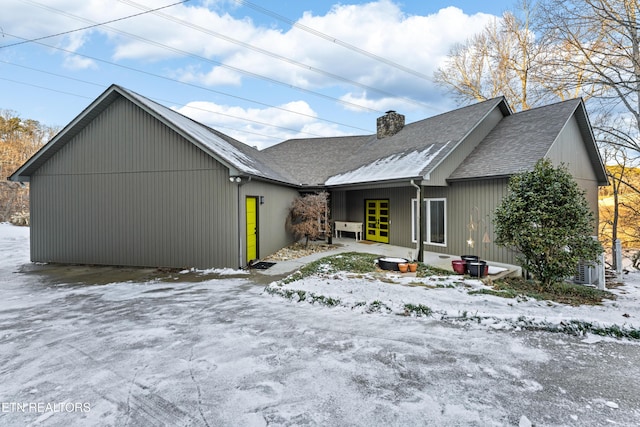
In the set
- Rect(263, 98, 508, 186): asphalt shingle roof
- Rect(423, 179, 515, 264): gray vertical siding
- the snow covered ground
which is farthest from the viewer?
Rect(263, 98, 508, 186): asphalt shingle roof

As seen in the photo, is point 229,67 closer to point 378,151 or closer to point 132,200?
point 378,151

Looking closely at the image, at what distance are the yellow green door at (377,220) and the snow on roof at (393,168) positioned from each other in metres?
1.53

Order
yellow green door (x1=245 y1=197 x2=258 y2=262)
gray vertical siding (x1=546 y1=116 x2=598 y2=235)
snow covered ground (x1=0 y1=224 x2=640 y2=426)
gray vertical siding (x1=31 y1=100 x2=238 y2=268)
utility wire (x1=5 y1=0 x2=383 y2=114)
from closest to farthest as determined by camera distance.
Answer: snow covered ground (x1=0 y1=224 x2=640 y2=426), gray vertical siding (x1=31 y1=100 x2=238 y2=268), yellow green door (x1=245 y1=197 x2=258 y2=262), gray vertical siding (x1=546 y1=116 x2=598 y2=235), utility wire (x1=5 y1=0 x2=383 y2=114)

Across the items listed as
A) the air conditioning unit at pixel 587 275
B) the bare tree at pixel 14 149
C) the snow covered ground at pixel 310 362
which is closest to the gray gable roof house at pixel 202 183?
the air conditioning unit at pixel 587 275

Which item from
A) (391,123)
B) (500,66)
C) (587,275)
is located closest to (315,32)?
(391,123)

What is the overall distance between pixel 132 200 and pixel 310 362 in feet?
25.2

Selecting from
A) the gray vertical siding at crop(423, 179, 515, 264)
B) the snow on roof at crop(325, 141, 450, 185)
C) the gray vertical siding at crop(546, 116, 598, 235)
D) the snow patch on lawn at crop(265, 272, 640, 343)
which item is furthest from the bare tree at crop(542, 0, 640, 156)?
the snow patch on lawn at crop(265, 272, 640, 343)

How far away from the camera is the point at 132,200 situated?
8.54 metres

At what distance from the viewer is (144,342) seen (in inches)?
145

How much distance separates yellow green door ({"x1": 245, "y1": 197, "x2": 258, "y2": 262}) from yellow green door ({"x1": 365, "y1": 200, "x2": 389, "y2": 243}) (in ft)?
18.0

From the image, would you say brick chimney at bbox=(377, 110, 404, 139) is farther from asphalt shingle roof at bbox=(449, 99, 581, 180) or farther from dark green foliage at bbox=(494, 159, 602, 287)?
dark green foliage at bbox=(494, 159, 602, 287)

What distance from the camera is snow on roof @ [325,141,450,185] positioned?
9.02 meters

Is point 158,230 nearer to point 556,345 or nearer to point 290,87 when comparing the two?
point 556,345

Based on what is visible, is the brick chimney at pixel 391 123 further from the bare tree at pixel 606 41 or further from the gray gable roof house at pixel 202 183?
the bare tree at pixel 606 41
